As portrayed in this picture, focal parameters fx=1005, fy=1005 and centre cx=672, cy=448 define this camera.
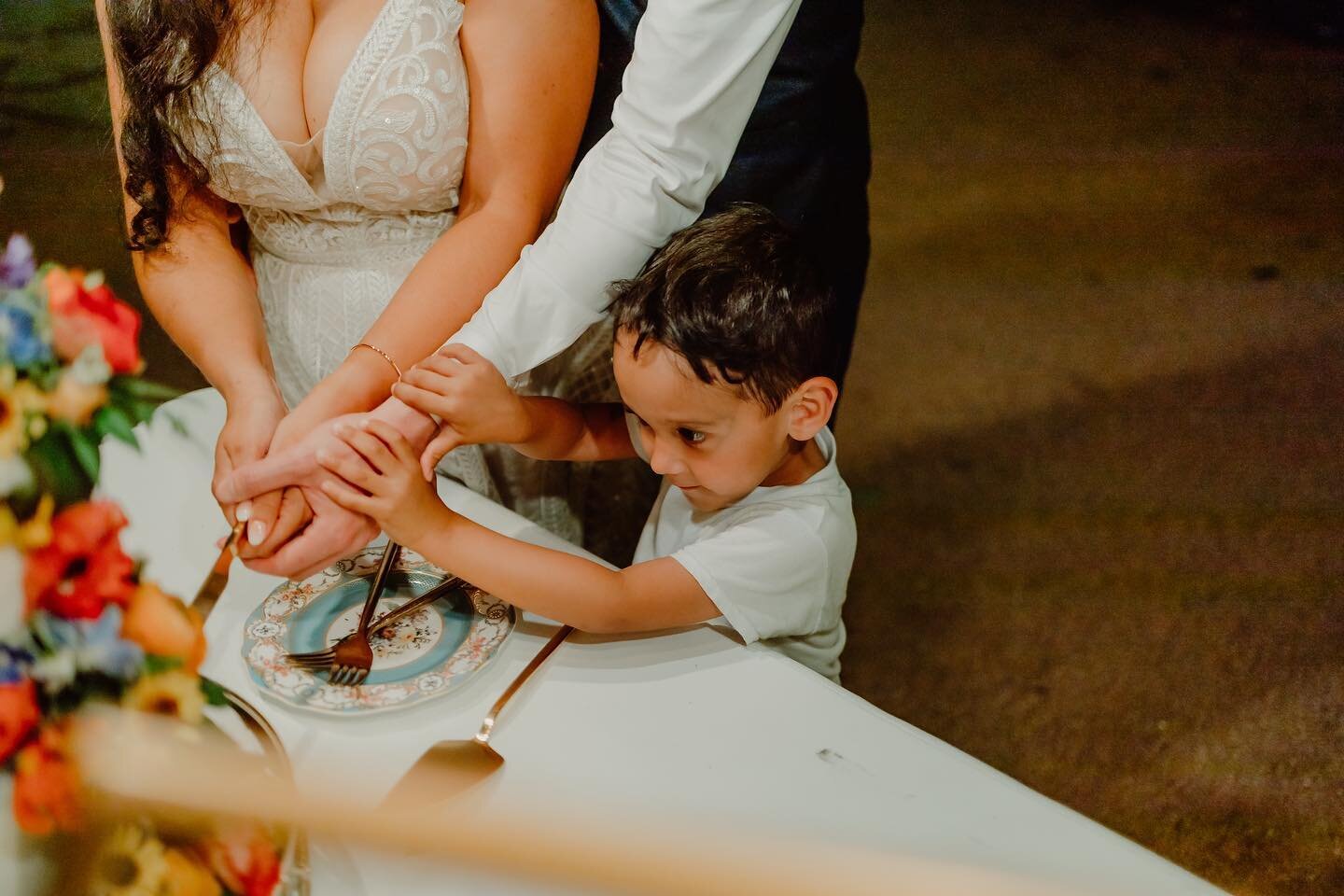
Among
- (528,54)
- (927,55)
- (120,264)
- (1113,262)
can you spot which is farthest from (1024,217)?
(120,264)

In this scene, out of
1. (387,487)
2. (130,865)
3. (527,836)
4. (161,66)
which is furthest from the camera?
(161,66)

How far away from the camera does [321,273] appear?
1.40 metres

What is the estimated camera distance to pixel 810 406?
110cm

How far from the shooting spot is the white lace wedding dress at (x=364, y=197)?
123 cm

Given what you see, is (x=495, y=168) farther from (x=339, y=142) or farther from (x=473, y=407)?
(x=473, y=407)

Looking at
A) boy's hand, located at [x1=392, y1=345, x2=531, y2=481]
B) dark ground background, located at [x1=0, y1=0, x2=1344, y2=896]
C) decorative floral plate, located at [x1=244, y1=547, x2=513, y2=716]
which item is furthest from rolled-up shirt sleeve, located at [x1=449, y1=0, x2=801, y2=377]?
dark ground background, located at [x1=0, y1=0, x2=1344, y2=896]

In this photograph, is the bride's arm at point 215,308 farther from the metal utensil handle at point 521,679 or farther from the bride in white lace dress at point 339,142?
the metal utensil handle at point 521,679

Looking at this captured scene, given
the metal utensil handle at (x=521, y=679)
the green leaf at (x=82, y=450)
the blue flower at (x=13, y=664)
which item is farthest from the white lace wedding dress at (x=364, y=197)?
the blue flower at (x=13, y=664)

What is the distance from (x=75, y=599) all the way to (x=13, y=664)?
0.13 ft

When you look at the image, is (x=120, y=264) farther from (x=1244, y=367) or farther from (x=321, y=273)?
(x=1244, y=367)

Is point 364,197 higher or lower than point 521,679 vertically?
higher

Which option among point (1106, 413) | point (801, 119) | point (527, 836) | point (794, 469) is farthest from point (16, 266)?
point (1106, 413)

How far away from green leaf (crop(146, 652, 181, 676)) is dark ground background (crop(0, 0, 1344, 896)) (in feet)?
0.74

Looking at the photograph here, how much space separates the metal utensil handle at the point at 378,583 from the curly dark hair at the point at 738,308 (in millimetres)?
342
